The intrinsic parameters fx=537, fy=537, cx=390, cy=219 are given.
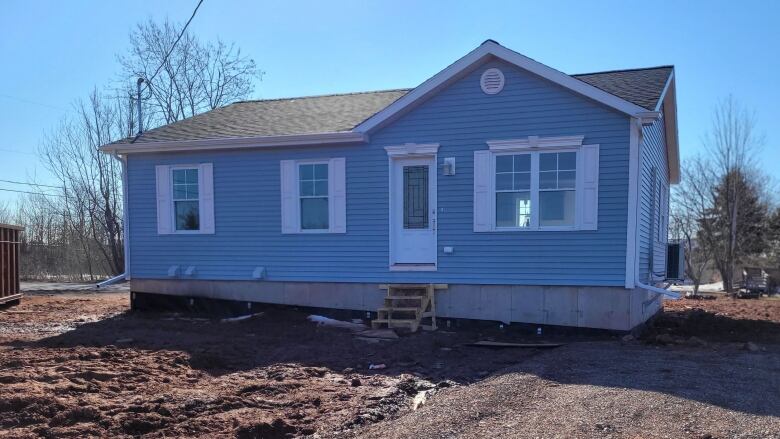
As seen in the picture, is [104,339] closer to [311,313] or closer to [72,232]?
[311,313]

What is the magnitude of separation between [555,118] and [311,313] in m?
5.71

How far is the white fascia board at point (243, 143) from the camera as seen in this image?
9.84 metres

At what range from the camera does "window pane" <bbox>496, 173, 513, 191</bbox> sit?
9.18 meters

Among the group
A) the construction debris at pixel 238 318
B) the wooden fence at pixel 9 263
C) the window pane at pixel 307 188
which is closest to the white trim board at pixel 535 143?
the window pane at pixel 307 188

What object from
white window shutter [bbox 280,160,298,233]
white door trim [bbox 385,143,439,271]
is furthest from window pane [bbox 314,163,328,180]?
white door trim [bbox 385,143,439,271]

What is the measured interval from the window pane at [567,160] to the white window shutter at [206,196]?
22.0ft

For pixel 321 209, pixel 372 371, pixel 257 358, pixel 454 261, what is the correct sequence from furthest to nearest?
pixel 321 209 → pixel 454 261 → pixel 257 358 → pixel 372 371

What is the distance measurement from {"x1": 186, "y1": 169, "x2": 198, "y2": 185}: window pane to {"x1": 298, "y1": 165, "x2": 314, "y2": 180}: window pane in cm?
231

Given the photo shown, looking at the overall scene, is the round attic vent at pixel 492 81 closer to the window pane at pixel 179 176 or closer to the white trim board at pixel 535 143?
the white trim board at pixel 535 143

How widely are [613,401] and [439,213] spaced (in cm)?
517

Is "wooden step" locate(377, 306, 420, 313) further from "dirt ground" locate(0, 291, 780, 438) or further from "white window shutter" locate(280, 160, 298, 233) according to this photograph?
"white window shutter" locate(280, 160, 298, 233)

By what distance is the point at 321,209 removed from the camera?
1033cm

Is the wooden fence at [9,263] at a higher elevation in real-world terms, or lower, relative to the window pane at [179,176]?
lower

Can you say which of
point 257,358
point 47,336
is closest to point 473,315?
point 257,358
